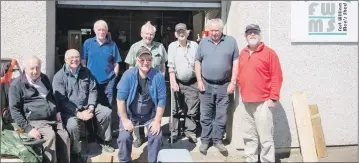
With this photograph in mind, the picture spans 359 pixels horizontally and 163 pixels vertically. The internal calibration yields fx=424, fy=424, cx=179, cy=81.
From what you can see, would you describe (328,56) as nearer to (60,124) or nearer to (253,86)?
(253,86)

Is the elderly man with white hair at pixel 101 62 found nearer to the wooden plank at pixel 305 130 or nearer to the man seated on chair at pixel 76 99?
the man seated on chair at pixel 76 99

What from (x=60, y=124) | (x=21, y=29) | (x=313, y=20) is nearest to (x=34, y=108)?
(x=60, y=124)

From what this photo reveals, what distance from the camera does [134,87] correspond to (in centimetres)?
478

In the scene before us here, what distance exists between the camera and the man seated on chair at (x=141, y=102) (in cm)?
473

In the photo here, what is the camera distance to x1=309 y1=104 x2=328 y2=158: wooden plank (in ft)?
18.2

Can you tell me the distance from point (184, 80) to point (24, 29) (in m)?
2.10

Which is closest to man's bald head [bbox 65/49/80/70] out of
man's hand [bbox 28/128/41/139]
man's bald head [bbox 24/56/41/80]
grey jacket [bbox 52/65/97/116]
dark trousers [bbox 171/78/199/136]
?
grey jacket [bbox 52/65/97/116]

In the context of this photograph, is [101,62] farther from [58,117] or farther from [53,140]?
[53,140]

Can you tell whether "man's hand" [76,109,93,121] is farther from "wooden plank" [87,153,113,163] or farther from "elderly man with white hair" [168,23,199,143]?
"elderly man with white hair" [168,23,199,143]

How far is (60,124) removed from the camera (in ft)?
15.9

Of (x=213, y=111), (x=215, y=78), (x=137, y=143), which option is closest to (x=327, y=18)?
(x=215, y=78)

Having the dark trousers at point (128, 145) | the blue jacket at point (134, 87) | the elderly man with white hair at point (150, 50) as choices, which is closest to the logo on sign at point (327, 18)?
the elderly man with white hair at point (150, 50)

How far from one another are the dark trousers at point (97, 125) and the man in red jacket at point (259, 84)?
66.4 inches

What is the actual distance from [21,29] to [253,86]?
289cm
